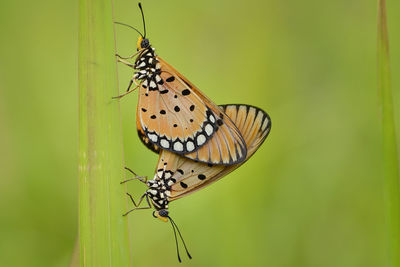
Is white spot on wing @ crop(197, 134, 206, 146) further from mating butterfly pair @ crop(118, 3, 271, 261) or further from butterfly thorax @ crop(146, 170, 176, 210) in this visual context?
butterfly thorax @ crop(146, 170, 176, 210)
